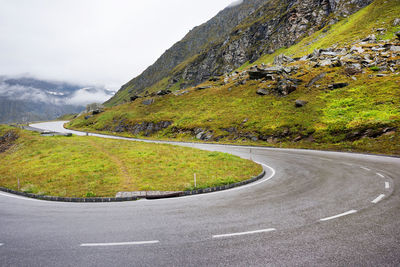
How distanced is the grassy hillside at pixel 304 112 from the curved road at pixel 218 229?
59.7 ft

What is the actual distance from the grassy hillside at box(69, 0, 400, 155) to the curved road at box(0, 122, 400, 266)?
18.2 m

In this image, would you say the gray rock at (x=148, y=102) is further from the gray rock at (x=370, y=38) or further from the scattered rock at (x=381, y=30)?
the scattered rock at (x=381, y=30)

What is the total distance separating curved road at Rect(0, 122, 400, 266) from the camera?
4969 mm

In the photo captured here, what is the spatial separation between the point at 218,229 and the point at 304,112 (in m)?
33.3

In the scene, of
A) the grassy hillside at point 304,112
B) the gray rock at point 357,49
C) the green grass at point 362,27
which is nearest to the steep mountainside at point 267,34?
the green grass at point 362,27

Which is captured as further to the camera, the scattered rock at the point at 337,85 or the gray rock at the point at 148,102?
the gray rock at the point at 148,102

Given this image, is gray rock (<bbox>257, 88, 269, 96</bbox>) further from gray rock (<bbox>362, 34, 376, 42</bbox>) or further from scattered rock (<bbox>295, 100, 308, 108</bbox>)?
gray rock (<bbox>362, 34, 376, 42</bbox>)

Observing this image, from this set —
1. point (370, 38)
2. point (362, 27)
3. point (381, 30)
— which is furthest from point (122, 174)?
point (362, 27)

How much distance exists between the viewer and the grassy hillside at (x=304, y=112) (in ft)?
85.5

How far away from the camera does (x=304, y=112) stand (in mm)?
34500

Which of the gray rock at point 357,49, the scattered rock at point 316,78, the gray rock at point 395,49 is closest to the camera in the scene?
the scattered rock at point 316,78

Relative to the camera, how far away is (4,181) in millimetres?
14672

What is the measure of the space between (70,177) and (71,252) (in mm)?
10357

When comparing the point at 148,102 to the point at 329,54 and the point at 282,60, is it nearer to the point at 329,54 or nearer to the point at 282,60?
the point at 282,60
